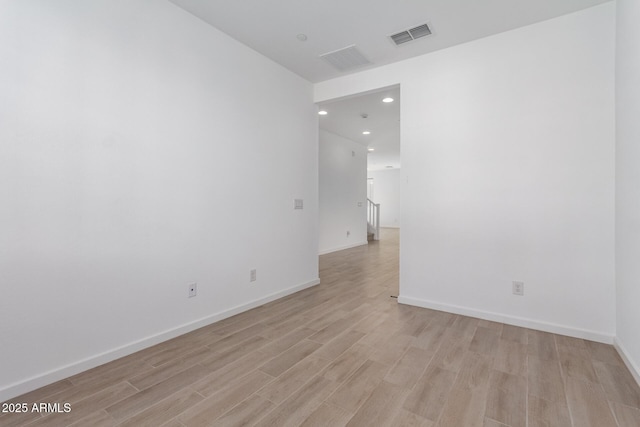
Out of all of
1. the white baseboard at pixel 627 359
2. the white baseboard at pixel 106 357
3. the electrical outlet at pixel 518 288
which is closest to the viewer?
the white baseboard at pixel 106 357

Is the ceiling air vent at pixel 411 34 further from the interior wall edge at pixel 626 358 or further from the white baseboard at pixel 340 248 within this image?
the white baseboard at pixel 340 248

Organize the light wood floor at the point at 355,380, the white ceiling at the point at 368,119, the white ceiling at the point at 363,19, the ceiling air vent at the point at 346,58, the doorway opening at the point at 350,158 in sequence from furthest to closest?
1. the doorway opening at the point at 350,158
2. the white ceiling at the point at 368,119
3. the ceiling air vent at the point at 346,58
4. the white ceiling at the point at 363,19
5. the light wood floor at the point at 355,380

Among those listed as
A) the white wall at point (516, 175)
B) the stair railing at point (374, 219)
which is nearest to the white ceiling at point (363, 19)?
the white wall at point (516, 175)

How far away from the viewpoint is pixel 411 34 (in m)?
2.81

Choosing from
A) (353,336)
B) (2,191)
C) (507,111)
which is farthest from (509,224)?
(2,191)

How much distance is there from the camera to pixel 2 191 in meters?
1.65

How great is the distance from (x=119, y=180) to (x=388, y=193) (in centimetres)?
1261

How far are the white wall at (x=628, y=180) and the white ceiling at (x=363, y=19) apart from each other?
0.50 metres

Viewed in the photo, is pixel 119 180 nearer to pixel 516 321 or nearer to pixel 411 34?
pixel 411 34

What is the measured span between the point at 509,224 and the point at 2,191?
12.2ft

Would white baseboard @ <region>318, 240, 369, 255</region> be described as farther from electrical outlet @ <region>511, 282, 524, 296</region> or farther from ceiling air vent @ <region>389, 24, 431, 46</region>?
ceiling air vent @ <region>389, 24, 431, 46</region>

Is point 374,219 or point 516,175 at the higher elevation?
point 516,175

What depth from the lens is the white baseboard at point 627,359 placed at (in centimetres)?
183

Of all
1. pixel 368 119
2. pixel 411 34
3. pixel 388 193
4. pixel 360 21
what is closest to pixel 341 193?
pixel 368 119
